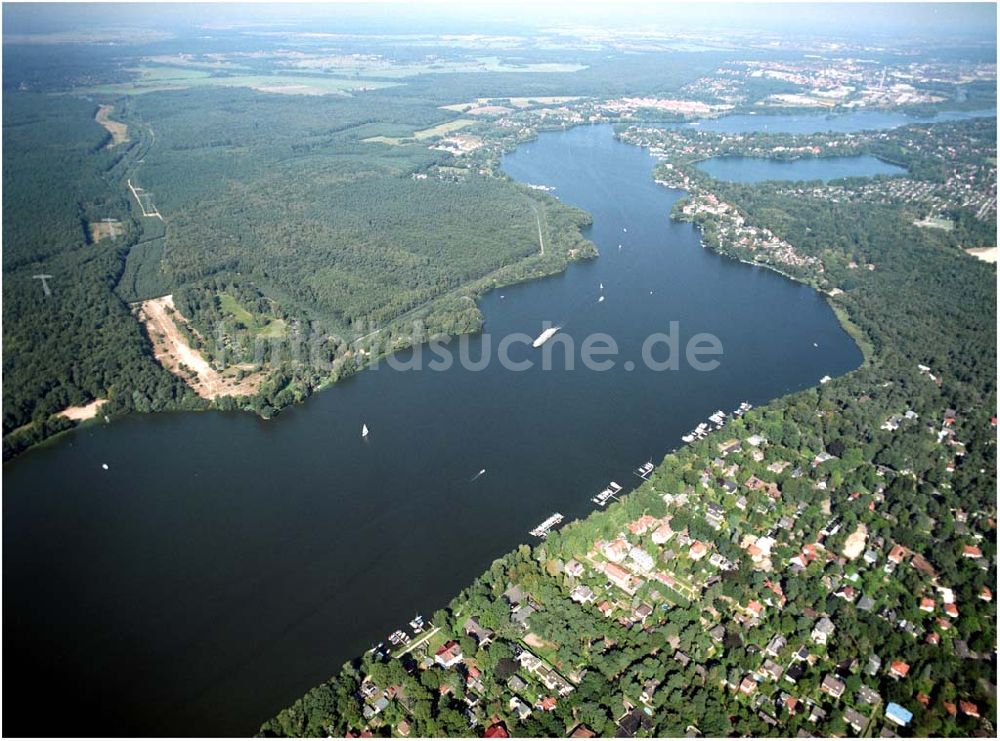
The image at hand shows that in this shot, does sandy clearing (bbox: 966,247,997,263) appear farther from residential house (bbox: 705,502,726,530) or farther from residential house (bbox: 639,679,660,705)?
residential house (bbox: 639,679,660,705)

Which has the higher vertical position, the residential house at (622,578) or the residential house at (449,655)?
the residential house at (622,578)

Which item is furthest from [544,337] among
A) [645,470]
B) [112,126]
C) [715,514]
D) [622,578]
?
[112,126]

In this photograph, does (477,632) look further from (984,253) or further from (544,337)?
(984,253)

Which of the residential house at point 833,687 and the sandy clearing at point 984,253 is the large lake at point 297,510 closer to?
the residential house at point 833,687

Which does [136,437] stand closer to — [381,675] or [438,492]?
[438,492]

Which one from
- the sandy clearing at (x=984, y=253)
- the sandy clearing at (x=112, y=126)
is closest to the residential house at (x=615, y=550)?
the sandy clearing at (x=984, y=253)

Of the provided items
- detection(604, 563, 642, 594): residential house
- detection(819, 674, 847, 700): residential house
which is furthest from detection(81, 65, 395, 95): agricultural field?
detection(819, 674, 847, 700): residential house

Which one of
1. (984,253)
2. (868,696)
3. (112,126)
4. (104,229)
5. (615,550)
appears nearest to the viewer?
(868,696)
